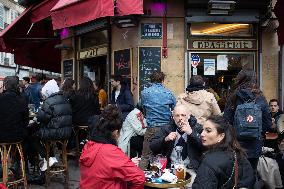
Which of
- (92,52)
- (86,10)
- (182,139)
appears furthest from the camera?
(92,52)

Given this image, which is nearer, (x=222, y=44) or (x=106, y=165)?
(x=106, y=165)

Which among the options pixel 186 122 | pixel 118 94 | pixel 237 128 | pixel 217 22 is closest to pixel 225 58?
pixel 217 22

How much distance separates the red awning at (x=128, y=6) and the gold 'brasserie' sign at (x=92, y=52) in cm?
291

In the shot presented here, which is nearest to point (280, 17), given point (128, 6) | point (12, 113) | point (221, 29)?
point (221, 29)

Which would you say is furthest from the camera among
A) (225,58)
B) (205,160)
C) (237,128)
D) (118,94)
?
(225,58)

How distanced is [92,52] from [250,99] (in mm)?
6239

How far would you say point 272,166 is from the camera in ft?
22.2

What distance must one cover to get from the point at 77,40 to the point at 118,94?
378 cm

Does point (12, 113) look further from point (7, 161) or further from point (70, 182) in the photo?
point (70, 182)

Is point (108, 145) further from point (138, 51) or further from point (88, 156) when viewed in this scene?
point (138, 51)

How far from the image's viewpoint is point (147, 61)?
9375mm

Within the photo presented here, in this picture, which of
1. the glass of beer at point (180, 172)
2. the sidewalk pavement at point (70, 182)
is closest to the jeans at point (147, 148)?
the glass of beer at point (180, 172)

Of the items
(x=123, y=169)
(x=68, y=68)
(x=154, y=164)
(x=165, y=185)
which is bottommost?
(x=165, y=185)

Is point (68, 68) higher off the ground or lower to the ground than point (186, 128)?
higher
